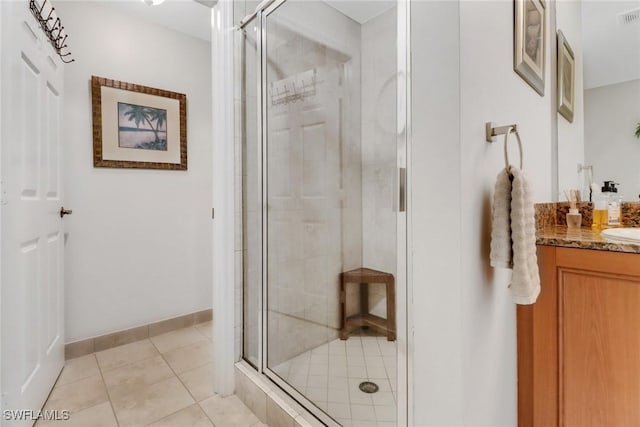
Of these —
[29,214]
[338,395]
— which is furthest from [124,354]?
[338,395]

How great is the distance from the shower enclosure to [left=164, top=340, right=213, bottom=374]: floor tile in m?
0.51

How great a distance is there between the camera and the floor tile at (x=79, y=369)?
1809mm

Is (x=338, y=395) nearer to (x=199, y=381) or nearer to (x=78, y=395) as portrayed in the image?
(x=199, y=381)

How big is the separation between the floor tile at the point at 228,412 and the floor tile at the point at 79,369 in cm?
82

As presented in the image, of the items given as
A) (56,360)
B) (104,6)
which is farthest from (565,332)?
(104,6)

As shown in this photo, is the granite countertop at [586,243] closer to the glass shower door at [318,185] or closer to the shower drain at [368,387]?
the glass shower door at [318,185]

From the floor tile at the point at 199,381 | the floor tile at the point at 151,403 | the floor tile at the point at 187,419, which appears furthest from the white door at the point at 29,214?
the floor tile at the point at 199,381

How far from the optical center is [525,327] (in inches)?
47.7

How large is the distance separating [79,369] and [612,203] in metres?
3.03

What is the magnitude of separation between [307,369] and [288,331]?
8.9 inches

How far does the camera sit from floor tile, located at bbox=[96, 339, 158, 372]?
6.47 ft

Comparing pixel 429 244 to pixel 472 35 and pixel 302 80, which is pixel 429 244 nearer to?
pixel 472 35

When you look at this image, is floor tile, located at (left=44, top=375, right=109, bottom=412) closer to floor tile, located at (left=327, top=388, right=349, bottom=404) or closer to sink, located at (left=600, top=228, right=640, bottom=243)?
floor tile, located at (left=327, top=388, right=349, bottom=404)

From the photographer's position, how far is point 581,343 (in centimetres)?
111
